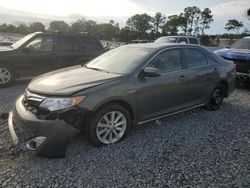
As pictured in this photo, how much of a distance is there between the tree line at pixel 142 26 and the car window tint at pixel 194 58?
125 feet

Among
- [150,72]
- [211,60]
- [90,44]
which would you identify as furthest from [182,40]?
[150,72]

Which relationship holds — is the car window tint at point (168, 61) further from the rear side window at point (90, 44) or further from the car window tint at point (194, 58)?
the rear side window at point (90, 44)

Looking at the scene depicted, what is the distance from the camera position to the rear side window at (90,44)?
31.5ft

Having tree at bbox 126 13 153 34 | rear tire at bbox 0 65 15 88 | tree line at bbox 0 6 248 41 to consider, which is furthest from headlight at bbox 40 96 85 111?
tree at bbox 126 13 153 34

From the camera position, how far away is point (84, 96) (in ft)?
12.6

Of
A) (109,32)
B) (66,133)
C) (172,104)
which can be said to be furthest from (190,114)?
(109,32)

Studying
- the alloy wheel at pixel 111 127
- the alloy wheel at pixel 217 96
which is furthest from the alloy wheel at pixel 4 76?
the alloy wheel at pixel 217 96

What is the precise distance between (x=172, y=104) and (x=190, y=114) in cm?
110

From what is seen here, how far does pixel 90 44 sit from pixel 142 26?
166 feet

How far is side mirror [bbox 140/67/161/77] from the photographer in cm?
446

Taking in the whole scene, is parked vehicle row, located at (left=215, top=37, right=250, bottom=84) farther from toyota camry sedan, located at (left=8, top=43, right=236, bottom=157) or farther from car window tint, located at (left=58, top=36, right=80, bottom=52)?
car window tint, located at (left=58, top=36, right=80, bottom=52)

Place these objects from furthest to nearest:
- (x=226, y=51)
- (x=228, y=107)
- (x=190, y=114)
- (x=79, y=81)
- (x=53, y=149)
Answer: (x=226, y=51) → (x=228, y=107) → (x=190, y=114) → (x=79, y=81) → (x=53, y=149)

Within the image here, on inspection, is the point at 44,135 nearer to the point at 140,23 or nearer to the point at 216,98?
the point at 216,98

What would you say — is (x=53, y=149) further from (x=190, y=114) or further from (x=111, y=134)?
(x=190, y=114)
